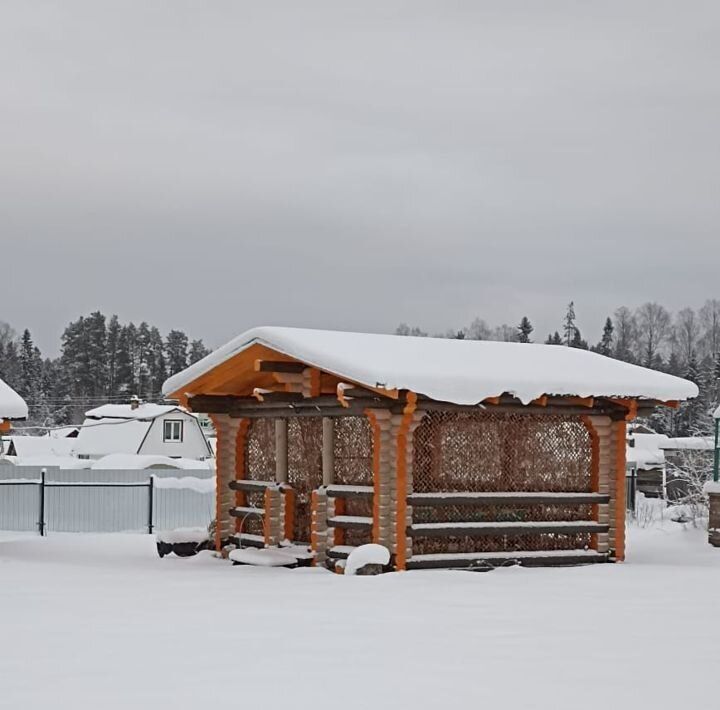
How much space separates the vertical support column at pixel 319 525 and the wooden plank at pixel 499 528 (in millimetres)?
1487

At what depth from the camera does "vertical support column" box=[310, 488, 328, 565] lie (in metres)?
15.6

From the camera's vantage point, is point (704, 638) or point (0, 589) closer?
point (704, 638)

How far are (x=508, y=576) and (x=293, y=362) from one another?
4.11m

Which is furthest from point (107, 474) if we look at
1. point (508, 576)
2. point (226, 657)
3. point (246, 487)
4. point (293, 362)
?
point (226, 657)

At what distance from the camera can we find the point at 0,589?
12.9 meters

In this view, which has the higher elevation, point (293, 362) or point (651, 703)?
point (293, 362)

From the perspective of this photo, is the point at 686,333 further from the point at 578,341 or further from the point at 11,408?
the point at 11,408

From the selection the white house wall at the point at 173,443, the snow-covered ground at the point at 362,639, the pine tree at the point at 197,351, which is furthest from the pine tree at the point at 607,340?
the snow-covered ground at the point at 362,639

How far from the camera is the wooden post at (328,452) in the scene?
15.8 m

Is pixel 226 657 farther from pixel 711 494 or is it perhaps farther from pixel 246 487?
pixel 711 494

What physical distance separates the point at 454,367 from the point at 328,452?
7.52 ft

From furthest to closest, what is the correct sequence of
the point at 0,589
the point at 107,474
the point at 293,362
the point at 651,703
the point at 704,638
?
1. the point at 107,474
2. the point at 293,362
3. the point at 0,589
4. the point at 704,638
5. the point at 651,703

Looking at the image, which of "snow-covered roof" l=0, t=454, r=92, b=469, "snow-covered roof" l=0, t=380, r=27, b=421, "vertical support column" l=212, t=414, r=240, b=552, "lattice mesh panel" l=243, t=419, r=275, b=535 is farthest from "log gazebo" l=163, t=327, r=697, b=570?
"snow-covered roof" l=0, t=454, r=92, b=469

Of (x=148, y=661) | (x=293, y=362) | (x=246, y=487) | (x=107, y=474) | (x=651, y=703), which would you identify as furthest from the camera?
(x=107, y=474)
